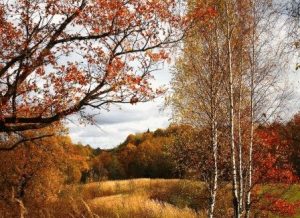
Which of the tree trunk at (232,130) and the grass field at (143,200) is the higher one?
the tree trunk at (232,130)

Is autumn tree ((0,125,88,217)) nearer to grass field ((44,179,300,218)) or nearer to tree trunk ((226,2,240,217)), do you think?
grass field ((44,179,300,218))

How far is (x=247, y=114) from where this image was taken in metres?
20.1

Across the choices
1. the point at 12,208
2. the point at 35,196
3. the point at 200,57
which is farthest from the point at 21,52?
the point at 35,196

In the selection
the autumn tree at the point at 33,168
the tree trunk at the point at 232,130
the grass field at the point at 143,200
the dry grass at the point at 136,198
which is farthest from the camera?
the autumn tree at the point at 33,168

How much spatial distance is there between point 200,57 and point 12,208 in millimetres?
9033

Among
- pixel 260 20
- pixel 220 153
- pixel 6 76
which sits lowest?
pixel 220 153

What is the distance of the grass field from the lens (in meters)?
16.9

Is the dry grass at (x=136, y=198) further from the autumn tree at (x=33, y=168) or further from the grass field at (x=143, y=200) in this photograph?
the autumn tree at (x=33, y=168)

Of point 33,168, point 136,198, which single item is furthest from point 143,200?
point 33,168

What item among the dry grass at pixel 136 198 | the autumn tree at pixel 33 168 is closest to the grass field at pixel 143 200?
the dry grass at pixel 136 198

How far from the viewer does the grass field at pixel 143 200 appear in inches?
664

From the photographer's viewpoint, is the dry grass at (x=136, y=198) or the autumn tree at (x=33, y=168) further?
the autumn tree at (x=33, y=168)

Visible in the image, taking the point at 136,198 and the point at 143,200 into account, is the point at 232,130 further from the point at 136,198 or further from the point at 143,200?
the point at 143,200

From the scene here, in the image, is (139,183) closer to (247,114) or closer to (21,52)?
(247,114)
